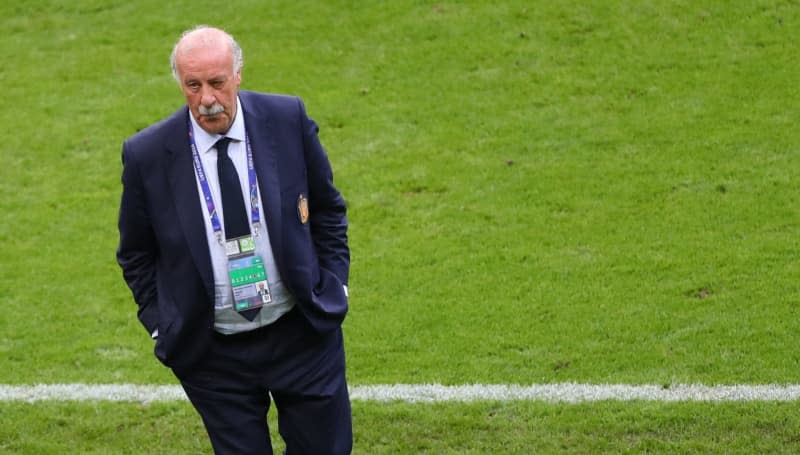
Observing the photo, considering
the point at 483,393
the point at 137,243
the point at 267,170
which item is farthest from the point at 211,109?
the point at 483,393

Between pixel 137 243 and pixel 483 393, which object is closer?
pixel 137 243

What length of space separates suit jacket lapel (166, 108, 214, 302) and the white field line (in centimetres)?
264

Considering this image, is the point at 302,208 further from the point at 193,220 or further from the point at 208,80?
the point at 208,80

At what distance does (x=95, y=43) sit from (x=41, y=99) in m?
1.29

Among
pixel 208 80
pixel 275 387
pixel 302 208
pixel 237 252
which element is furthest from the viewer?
pixel 275 387

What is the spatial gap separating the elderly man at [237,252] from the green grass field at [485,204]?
1.67 metres

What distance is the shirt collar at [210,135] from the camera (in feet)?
14.6

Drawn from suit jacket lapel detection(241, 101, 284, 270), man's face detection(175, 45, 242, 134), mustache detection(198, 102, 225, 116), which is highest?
man's face detection(175, 45, 242, 134)

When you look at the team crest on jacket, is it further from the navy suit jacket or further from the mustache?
the mustache

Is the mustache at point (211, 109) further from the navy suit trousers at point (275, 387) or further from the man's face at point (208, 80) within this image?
the navy suit trousers at point (275, 387)

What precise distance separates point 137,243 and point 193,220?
32 centimetres

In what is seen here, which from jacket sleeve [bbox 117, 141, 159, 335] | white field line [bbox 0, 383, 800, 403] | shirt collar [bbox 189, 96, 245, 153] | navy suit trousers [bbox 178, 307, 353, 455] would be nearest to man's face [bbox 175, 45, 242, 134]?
shirt collar [bbox 189, 96, 245, 153]

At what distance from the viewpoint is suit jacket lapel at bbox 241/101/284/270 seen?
4422 mm

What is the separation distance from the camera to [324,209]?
4.72 meters
